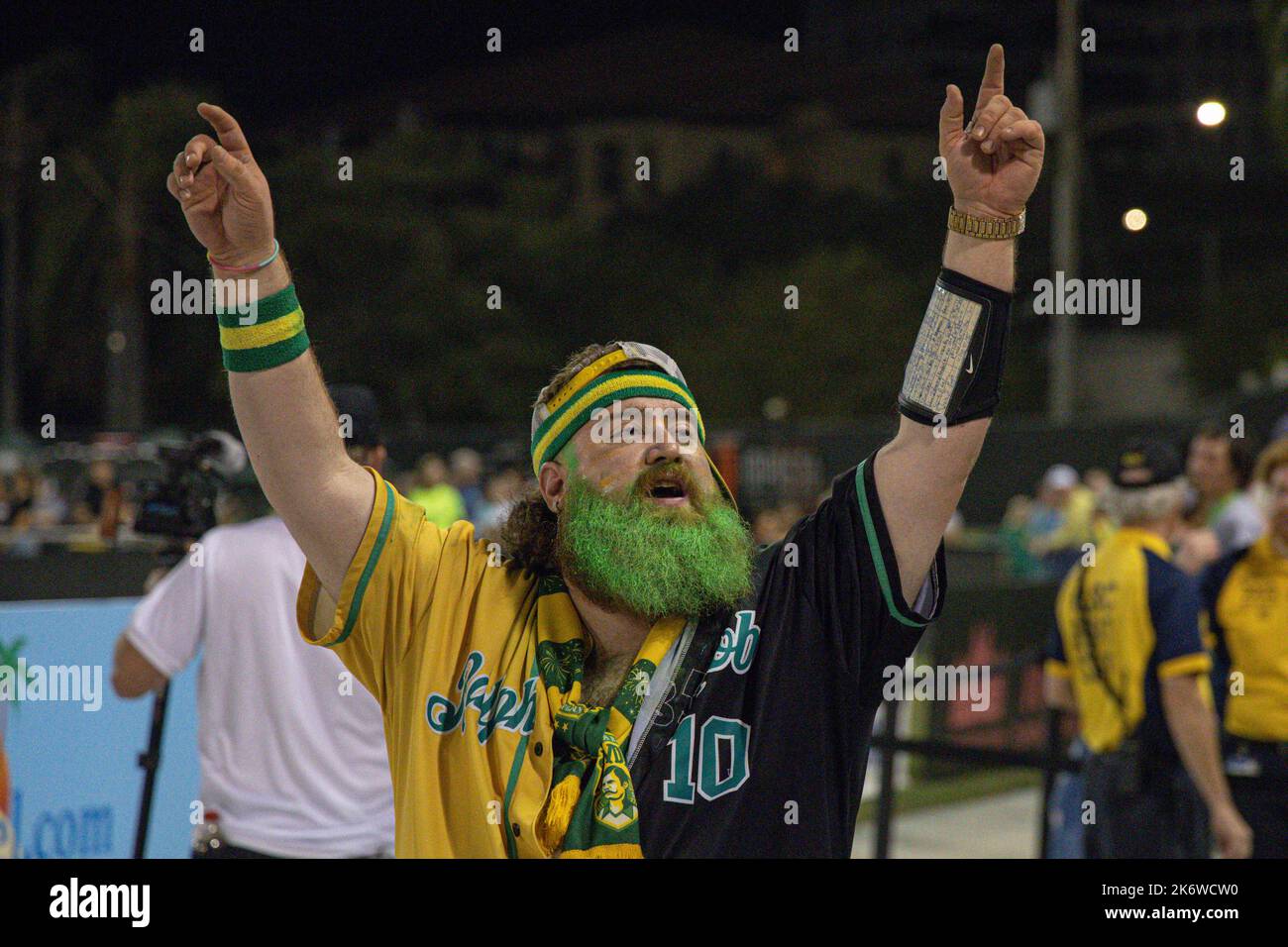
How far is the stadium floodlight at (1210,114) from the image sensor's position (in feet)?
11.4

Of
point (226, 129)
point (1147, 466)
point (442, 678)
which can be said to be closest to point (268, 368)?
point (226, 129)

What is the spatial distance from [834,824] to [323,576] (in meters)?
0.87

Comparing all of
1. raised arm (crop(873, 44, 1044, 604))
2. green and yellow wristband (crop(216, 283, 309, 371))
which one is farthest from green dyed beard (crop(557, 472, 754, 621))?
green and yellow wristband (crop(216, 283, 309, 371))

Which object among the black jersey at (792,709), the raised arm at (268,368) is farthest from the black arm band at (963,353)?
the raised arm at (268,368)

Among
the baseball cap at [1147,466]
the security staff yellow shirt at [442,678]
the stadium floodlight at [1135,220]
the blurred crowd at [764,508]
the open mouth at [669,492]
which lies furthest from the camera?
the blurred crowd at [764,508]

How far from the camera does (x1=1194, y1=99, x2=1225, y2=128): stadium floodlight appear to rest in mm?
3473

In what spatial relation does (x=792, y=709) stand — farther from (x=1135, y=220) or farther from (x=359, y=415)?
(x=359, y=415)

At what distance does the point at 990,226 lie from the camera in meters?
2.12

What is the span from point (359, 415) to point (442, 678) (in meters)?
1.86

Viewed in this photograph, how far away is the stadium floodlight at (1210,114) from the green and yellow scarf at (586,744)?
197 cm

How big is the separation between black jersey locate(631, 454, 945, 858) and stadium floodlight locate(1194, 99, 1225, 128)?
172 centimetres

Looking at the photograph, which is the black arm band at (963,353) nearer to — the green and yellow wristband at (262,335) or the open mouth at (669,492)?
the open mouth at (669,492)

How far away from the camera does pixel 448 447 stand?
27.2 meters
